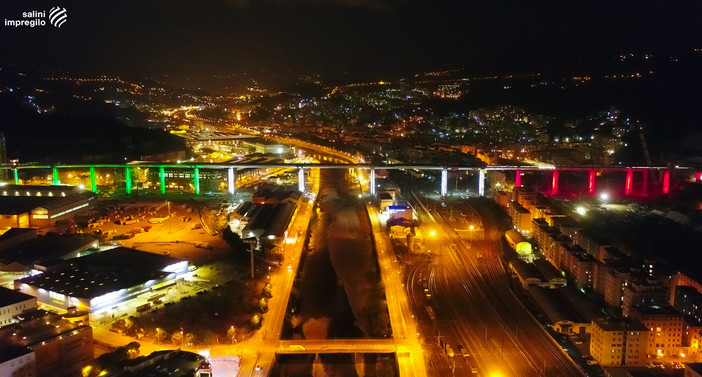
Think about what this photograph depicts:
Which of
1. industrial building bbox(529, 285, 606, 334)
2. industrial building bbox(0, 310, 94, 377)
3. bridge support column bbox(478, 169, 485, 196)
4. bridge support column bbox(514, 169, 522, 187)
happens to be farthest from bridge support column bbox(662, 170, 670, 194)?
industrial building bbox(0, 310, 94, 377)

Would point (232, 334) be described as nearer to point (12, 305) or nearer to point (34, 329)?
point (34, 329)

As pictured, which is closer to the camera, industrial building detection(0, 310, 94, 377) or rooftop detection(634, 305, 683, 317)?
industrial building detection(0, 310, 94, 377)

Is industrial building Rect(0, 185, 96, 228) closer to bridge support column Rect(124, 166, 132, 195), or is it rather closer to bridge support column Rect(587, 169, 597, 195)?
bridge support column Rect(124, 166, 132, 195)

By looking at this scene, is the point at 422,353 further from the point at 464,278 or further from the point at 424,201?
the point at 424,201

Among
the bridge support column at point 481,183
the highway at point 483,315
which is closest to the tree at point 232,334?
the highway at point 483,315

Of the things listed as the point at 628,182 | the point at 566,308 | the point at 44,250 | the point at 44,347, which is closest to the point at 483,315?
the point at 566,308
